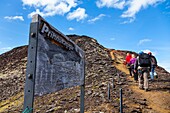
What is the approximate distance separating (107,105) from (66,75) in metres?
5.36

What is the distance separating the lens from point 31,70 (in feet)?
11.6

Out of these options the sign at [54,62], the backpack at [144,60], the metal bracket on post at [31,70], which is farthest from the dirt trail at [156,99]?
the metal bracket on post at [31,70]

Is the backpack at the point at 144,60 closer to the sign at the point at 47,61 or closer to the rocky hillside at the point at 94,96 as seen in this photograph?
the rocky hillside at the point at 94,96

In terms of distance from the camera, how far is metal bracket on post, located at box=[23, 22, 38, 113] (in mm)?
3421

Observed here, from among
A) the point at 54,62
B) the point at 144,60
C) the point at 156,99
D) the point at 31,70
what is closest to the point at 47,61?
the point at 54,62

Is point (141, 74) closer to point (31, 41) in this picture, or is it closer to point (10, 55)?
point (31, 41)

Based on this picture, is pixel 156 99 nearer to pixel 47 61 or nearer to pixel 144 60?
pixel 144 60

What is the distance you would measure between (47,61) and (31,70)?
627 mm

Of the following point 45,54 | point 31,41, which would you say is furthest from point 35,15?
point 45,54

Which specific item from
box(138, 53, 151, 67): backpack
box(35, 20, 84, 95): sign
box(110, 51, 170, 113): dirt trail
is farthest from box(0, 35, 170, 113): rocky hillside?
box(35, 20, 84, 95): sign

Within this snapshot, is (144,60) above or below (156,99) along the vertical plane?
above

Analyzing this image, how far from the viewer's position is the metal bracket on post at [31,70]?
11.2ft

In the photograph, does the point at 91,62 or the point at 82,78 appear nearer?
the point at 82,78

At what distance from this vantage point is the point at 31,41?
11.9ft
